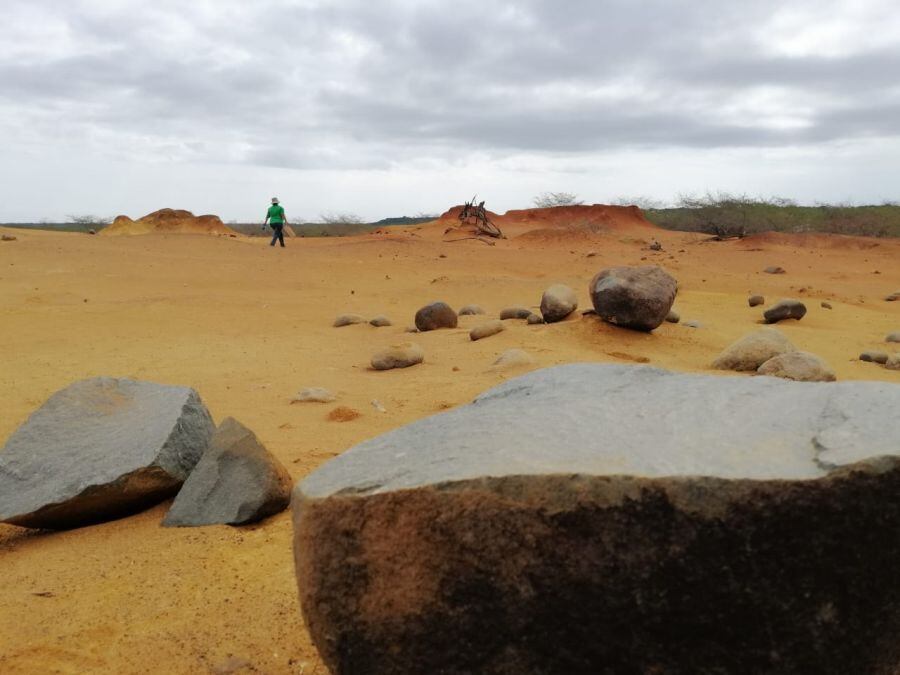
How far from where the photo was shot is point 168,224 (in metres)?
24.8

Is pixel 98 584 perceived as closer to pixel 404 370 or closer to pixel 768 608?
pixel 768 608

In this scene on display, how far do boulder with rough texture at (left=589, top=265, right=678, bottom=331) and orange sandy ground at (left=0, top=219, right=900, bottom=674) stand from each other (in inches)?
6.2

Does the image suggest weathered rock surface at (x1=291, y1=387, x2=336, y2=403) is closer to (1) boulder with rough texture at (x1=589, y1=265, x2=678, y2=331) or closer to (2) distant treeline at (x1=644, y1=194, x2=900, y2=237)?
(1) boulder with rough texture at (x1=589, y1=265, x2=678, y2=331)

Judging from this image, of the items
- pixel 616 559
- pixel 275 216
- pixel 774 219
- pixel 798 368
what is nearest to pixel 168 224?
pixel 275 216

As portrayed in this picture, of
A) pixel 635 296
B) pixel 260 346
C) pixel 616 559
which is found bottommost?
pixel 260 346

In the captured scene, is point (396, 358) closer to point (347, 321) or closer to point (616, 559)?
point (347, 321)

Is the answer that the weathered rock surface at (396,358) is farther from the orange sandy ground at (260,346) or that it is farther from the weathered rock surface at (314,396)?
the weathered rock surface at (314,396)

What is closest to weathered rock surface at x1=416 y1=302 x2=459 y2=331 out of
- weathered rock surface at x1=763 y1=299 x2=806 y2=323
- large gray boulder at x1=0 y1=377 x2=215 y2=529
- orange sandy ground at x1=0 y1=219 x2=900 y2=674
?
orange sandy ground at x1=0 y1=219 x2=900 y2=674

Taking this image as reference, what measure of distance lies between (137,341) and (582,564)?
7102mm

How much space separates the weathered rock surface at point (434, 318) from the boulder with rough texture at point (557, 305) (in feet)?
3.25

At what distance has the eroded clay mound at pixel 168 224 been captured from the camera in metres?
24.2

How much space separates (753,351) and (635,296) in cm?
115

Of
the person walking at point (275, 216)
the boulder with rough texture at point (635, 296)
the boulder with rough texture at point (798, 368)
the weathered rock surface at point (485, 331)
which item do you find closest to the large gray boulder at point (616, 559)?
the boulder with rough texture at point (798, 368)

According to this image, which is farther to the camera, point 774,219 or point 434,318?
point 774,219
